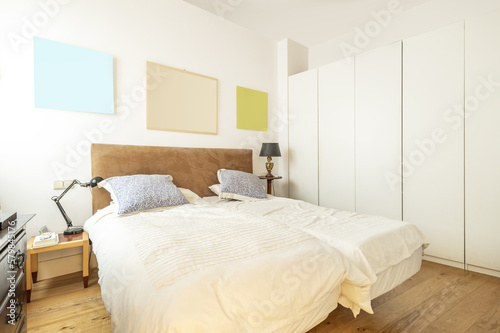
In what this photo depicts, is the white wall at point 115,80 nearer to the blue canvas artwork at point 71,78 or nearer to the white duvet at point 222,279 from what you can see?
the blue canvas artwork at point 71,78

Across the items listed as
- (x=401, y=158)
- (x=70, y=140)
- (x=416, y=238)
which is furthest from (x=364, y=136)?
(x=70, y=140)

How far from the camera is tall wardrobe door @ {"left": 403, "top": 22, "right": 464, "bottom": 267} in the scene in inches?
95.7

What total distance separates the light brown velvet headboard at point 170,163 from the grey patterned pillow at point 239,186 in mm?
259

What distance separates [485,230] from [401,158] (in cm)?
97

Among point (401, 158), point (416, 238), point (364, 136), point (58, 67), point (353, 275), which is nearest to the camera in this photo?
point (353, 275)

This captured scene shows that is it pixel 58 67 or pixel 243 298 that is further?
pixel 58 67

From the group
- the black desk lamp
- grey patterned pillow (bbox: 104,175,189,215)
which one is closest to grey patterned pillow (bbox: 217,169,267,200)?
grey patterned pillow (bbox: 104,175,189,215)

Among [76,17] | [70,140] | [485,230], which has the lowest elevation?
[485,230]

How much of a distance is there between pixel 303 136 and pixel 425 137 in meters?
1.54

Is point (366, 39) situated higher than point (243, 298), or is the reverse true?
point (366, 39)

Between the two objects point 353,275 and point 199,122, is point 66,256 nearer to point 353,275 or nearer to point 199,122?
point 199,122

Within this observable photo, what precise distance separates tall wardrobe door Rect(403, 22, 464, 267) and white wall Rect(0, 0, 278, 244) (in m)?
2.20

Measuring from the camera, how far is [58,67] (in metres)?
2.22

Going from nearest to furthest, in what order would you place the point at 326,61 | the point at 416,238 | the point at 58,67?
the point at 416,238, the point at 58,67, the point at 326,61
